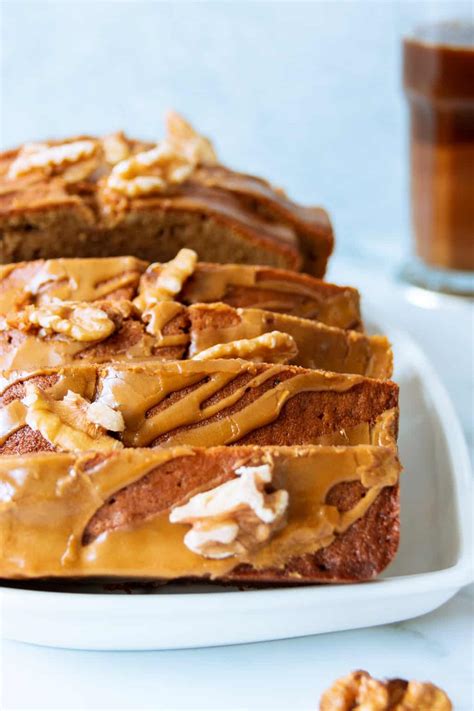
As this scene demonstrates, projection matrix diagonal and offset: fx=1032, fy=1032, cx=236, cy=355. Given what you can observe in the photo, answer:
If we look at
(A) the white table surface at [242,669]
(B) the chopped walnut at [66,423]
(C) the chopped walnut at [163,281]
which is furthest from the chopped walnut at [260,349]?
(A) the white table surface at [242,669]

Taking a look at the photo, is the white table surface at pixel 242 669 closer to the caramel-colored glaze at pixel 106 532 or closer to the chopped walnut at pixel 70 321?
the caramel-colored glaze at pixel 106 532

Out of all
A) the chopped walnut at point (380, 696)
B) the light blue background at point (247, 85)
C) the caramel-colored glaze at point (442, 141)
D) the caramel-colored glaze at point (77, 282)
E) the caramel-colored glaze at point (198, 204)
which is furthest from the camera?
the light blue background at point (247, 85)

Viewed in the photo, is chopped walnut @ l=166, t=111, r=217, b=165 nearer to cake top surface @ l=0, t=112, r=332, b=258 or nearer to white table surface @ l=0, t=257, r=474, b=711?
cake top surface @ l=0, t=112, r=332, b=258

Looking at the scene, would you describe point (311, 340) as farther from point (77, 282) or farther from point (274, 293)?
point (77, 282)

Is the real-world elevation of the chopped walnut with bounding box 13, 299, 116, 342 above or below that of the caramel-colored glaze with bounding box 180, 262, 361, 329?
above

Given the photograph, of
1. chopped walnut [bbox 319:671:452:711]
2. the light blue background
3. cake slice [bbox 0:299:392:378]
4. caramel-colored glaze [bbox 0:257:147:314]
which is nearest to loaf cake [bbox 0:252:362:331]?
caramel-colored glaze [bbox 0:257:147:314]

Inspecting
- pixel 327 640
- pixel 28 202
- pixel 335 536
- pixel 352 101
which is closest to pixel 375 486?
pixel 335 536

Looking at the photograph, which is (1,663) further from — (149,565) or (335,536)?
(335,536)
